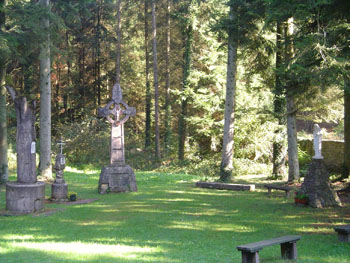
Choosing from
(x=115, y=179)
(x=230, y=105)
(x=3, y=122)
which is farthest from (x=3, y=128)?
(x=230, y=105)

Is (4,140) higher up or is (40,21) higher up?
(40,21)

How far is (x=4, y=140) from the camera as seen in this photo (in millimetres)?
16938

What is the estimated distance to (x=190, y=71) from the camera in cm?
2827

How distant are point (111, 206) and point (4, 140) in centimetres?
681

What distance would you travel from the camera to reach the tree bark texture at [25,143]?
11.5 m

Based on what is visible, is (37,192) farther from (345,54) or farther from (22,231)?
(345,54)

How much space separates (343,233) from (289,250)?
1.64 m

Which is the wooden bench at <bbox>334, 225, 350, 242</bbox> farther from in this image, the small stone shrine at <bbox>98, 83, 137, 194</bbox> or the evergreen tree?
the evergreen tree

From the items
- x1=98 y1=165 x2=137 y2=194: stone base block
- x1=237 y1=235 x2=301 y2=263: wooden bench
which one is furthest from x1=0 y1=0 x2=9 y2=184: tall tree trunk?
x1=237 y1=235 x2=301 y2=263: wooden bench

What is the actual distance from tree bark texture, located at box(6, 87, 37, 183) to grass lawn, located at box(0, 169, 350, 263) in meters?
1.21

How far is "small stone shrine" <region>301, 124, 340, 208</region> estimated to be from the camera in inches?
472

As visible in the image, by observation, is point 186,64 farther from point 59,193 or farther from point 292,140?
point 59,193

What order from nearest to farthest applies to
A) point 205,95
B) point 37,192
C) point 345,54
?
point 345,54 < point 37,192 < point 205,95

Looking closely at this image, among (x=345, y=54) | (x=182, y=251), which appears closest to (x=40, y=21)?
(x=345, y=54)
